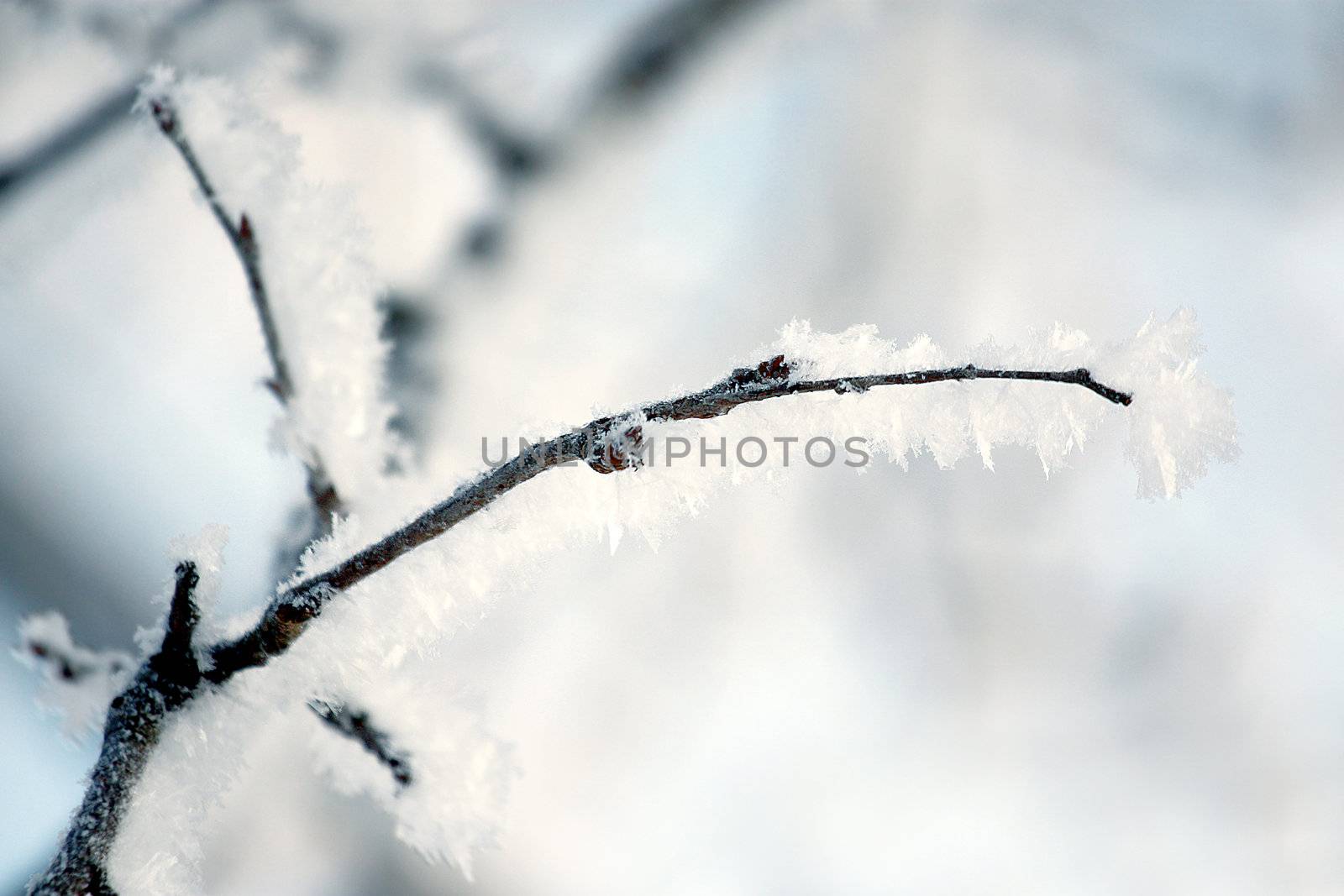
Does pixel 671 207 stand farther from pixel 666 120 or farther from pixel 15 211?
pixel 15 211

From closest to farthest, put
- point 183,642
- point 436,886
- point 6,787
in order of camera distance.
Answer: point 183,642
point 6,787
point 436,886

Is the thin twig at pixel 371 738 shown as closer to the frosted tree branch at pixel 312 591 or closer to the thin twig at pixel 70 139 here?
the frosted tree branch at pixel 312 591

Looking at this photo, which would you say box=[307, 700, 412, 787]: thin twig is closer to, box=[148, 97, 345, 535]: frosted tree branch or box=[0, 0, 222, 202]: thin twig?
box=[148, 97, 345, 535]: frosted tree branch

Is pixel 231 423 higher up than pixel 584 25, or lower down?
lower down

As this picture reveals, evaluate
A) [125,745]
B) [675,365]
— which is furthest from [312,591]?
[675,365]

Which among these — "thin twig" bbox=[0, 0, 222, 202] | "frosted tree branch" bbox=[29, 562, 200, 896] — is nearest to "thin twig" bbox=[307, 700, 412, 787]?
"frosted tree branch" bbox=[29, 562, 200, 896]

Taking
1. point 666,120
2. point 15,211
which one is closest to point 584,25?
point 666,120

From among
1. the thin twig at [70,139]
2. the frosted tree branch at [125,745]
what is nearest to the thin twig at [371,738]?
the frosted tree branch at [125,745]
